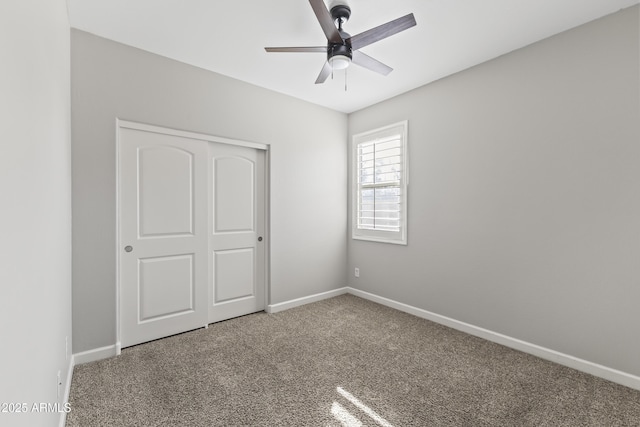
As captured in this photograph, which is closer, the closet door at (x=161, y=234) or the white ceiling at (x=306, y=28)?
the white ceiling at (x=306, y=28)

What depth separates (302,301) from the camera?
12.7ft

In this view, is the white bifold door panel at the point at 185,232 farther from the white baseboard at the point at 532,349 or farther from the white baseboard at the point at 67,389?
the white baseboard at the point at 532,349

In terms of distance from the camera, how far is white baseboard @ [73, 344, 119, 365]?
2389mm

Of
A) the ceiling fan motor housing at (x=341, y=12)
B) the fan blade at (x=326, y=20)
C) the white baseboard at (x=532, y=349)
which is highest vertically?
the ceiling fan motor housing at (x=341, y=12)

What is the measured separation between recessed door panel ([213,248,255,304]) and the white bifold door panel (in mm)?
11

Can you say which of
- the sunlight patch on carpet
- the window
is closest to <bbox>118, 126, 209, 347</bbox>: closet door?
the sunlight patch on carpet

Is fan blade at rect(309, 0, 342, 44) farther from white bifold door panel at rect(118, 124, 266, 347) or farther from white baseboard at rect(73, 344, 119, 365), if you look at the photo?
white baseboard at rect(73, 344, 119, 365)

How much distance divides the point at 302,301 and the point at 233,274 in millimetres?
1018

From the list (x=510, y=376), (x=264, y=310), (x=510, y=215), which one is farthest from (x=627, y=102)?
(x=264, y=310)

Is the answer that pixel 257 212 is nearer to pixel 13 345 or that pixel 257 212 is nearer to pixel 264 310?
pixel 264 310

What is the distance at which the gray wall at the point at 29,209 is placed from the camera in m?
0.77

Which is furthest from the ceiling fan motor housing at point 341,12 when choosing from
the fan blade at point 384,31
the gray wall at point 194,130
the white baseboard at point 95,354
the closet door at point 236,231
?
the white baseboard at point 95,354

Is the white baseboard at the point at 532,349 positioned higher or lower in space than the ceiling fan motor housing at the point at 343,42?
lower

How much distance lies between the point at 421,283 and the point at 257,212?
2.13 m
